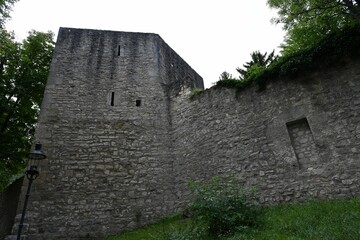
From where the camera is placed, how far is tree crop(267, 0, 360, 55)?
27.3ft

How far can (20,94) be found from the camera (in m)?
11.5

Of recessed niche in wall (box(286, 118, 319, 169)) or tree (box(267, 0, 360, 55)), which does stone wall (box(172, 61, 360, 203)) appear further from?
tree (box(267, 0, 360, 55))

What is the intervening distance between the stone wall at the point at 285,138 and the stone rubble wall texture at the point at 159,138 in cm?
3

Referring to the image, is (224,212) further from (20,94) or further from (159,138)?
(20,94)

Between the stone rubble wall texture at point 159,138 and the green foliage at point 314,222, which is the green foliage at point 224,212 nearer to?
the green foliage at point 314,222

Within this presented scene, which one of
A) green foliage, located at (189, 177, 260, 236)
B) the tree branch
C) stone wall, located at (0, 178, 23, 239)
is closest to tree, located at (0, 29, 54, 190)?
stone wall, located at (0, 178, 23, 239)

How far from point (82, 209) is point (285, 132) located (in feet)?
19.6

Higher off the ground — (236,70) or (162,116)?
(236,70)

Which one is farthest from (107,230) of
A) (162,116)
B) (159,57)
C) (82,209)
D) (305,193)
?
(159,57)

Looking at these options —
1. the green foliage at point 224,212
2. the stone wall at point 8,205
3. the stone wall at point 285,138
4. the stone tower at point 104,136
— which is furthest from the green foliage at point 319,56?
the stone wall at point 8,205

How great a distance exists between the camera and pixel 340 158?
6422 millimetres

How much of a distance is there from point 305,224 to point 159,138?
560cm

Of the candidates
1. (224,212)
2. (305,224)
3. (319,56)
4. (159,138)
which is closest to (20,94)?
(159,138)

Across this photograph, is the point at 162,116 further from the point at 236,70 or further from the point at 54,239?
the point at 236,70
